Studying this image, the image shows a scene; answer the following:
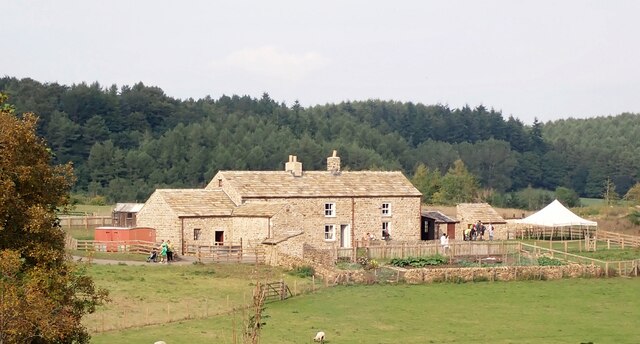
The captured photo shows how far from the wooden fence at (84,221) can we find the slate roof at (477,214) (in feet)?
82.2

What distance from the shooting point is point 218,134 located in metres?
157

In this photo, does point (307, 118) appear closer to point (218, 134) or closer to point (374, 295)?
point (218, 134)

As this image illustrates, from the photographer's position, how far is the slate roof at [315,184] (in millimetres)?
62750

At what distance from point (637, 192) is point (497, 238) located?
44.7 m

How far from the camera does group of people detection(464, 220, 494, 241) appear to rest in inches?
2585

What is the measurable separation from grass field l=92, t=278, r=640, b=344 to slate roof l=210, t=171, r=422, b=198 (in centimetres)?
1645

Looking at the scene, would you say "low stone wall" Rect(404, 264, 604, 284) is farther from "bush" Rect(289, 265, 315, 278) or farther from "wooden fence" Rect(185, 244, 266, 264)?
"wooden fence" Rect(185, 244, 266, 264)

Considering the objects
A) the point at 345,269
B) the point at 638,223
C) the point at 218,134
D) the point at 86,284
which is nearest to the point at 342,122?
the point at 218,134

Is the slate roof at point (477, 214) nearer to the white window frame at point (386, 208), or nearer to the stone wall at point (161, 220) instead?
the white window frame at point (386, 208)

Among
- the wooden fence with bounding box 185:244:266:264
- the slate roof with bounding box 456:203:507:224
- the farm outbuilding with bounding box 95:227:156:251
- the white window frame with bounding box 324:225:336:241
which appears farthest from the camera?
the slate roof with bounding box 456:203:507:224

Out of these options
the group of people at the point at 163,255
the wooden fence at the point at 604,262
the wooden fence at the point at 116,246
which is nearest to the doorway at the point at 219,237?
the wooden fence at the point at 116,246

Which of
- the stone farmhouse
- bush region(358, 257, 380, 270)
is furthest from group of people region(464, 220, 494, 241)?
bush region(358, 257, 380, 270)

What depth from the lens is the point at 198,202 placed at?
60.8 metres

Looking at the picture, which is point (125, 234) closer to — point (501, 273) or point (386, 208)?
point (386, 208)
